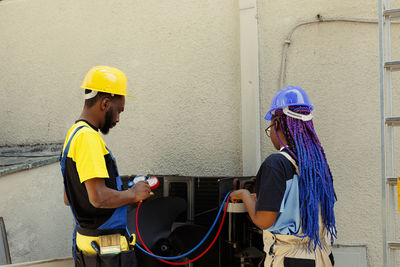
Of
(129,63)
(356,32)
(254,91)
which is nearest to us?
(356,32)

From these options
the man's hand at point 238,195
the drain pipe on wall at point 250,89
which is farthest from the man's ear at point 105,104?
the drain pipe on wall at point 250,89

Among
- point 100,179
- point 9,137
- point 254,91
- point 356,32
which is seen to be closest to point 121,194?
point 100,179

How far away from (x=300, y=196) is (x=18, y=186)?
2844 mm

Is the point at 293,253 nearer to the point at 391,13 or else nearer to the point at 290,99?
the point at 290,99

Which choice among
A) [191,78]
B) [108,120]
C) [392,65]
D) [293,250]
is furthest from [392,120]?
[191,78]

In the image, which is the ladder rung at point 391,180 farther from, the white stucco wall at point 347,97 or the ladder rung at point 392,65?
the white stucco wall at point 347,97

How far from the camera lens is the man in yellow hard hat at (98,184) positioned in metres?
2.16

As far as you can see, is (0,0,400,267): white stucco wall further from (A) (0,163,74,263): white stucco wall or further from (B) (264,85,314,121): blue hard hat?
(B) (264,85,314,121): blue hard hat

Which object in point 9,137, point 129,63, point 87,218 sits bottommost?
point 87,218

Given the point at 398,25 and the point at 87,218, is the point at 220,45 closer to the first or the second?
the point at 398,25

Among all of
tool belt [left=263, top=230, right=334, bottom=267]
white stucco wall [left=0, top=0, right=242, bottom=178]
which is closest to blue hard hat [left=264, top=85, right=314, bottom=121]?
tool belt [left=263, top=230, right=334, bottom=267]

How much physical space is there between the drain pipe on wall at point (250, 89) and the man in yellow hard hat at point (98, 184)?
146 centimetres

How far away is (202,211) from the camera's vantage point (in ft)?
10.3

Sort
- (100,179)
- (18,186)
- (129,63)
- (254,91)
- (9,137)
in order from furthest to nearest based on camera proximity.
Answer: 1. (9,137)
2. (129,63)
3. (18,186)
4. (254,91)
5. (100,179)
